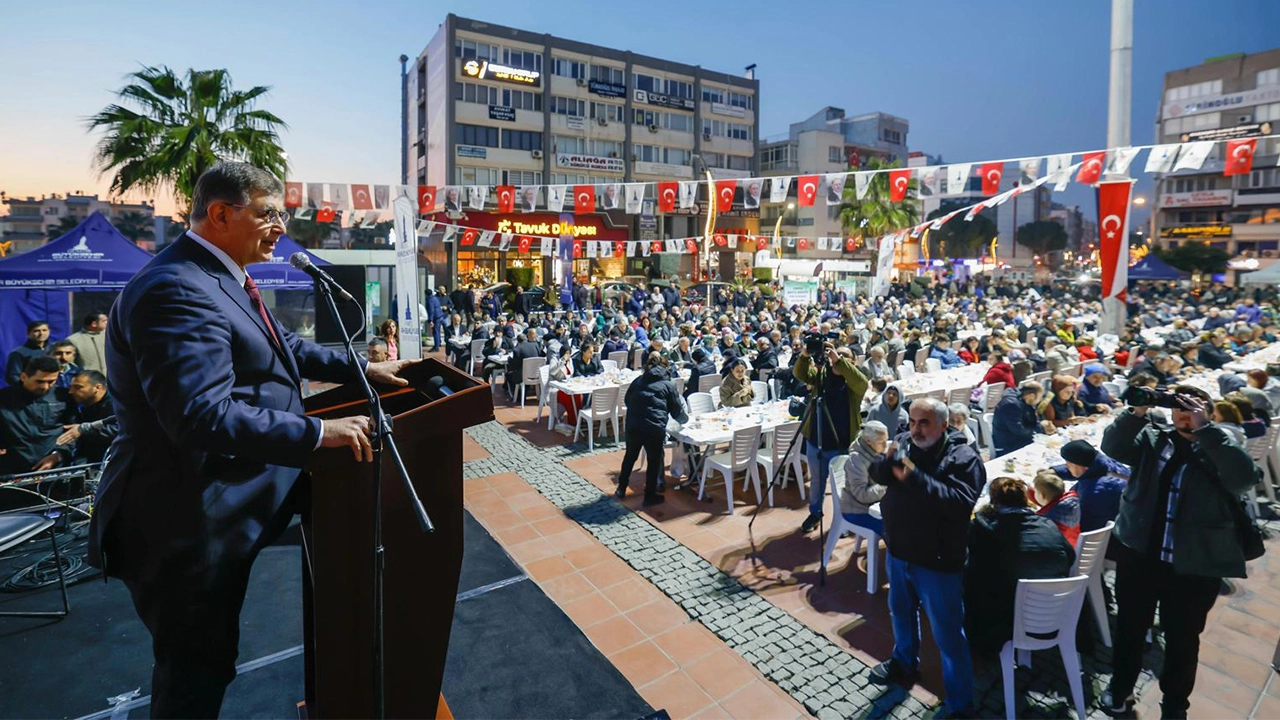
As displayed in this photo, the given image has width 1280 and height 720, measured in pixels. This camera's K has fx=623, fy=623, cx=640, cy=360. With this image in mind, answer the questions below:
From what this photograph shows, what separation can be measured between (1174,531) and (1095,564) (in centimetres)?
92

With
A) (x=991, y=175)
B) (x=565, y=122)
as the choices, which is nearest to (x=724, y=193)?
(x=991, y=175)

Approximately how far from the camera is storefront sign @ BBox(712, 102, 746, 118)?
4662cm

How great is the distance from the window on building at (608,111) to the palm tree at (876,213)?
1615 cm

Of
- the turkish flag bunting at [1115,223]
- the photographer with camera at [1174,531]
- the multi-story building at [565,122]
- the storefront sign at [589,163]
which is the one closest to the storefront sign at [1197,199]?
the multi-story building at [565,122]

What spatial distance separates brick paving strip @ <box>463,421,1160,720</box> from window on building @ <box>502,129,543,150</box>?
3623cm

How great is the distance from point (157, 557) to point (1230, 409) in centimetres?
710

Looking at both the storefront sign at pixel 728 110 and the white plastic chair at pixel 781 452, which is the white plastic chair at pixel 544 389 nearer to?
the white plastic chair at pixel 781 452

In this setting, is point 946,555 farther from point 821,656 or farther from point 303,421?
point 303,421

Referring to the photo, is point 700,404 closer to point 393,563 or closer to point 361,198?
point 393,563

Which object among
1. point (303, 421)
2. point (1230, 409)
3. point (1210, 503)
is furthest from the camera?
point (1230, 409)

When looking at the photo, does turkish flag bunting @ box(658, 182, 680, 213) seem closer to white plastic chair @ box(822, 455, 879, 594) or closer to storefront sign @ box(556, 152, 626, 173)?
white plastic chair @ box(822, 455, 879, 594)

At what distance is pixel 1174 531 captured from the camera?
338 cm

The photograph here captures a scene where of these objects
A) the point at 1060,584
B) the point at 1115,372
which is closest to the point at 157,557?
the point at 1060,584

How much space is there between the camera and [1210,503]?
10.9 feet
